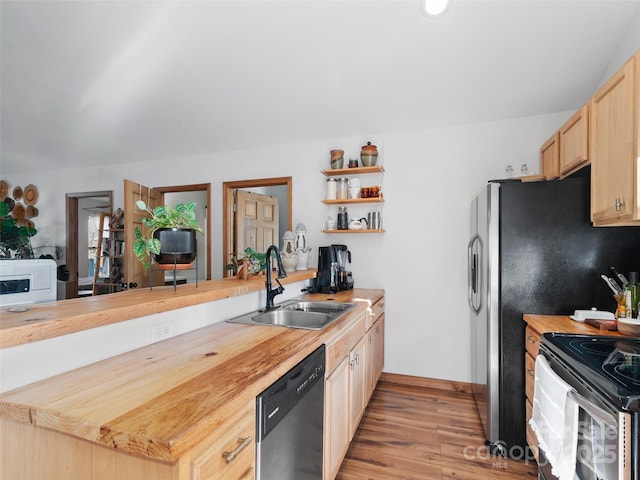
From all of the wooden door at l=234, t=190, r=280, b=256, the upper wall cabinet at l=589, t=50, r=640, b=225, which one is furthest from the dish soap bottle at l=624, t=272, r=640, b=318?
the wooden door at l=234, t=190, r=280, b=256

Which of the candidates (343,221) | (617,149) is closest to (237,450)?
(617,149)

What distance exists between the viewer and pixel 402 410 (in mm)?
2654

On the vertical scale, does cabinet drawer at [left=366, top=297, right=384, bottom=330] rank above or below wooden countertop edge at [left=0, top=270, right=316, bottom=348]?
below

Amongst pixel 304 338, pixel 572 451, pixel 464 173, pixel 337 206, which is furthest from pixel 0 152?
pixel 572 451

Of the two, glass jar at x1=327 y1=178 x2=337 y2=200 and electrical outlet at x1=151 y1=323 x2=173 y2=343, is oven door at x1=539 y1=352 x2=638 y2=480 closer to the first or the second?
electrical outlet at x1=151 y1=323 x2=173 y2=343

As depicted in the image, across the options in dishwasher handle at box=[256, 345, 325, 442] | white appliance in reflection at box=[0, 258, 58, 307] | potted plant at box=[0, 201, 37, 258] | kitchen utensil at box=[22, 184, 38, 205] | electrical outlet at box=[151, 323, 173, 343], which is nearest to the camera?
dishwasher handle at box=[256, 345, 325, 442]

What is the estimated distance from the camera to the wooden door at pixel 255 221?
13.1 ft

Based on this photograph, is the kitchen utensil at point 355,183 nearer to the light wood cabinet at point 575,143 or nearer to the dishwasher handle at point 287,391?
the light wood cabinet at point 575,143

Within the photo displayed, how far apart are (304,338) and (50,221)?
5237 millimetres

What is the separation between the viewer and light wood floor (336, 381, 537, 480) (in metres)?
1.93

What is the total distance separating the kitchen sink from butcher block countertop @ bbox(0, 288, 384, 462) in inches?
18.3

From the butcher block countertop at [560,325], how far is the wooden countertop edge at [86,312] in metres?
1.79

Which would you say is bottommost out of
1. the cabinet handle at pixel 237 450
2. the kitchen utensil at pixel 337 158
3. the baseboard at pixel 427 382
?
the baseboard at pixel 427 382

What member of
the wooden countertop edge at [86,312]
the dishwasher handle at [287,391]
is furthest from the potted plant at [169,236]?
the dishwasher handle at [287,391]
